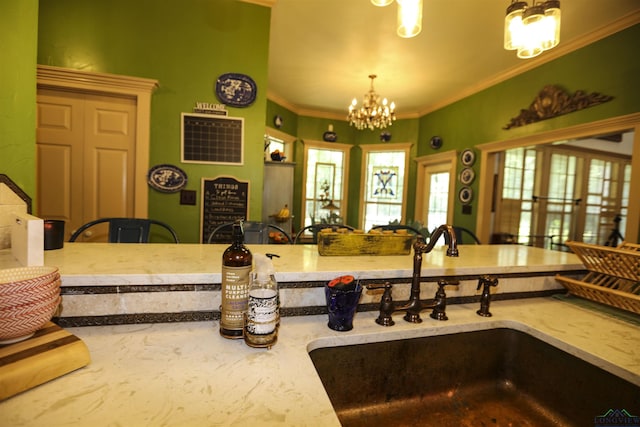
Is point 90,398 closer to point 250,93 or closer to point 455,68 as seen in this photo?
point 250,93

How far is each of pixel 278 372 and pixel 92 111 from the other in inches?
110

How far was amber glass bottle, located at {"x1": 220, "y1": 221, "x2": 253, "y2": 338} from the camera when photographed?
0.78m

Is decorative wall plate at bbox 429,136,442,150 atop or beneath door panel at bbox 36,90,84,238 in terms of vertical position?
atop

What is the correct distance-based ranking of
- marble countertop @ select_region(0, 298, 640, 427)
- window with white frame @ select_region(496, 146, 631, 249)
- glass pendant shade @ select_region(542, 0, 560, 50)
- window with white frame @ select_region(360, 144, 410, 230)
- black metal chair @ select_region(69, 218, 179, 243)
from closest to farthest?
marble countertop @ select_region(0, 298, 640, 427) → glass pendant shade @ select_region(542, 0, 560, 50) → black metal chair @ select_region(69, 218, 179, 243) → window with white frame @ select_region(496, 146, 631, 249) → window with white frame @ select_region(360, 144, 410, 230)

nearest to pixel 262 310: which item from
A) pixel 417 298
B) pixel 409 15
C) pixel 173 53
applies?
pixel 417 298

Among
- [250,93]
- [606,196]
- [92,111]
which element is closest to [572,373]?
[250,93]

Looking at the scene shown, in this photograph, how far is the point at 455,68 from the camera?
3.74 meters

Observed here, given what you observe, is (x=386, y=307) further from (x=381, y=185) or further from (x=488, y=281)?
(x=381, y=185)

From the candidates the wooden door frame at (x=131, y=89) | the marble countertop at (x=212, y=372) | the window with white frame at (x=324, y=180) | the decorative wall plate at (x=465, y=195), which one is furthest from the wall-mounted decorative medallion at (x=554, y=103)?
the wooden door frame at (x=131, y=89)

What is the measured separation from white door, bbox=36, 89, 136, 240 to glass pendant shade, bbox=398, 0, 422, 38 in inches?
86.8

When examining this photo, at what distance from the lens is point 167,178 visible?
8.40 feet

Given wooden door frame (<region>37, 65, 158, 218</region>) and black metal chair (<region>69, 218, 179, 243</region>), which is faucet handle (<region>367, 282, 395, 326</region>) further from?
wooden door frame (<region>37, 65, 158, 218</region>)

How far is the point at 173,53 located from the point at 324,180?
3703 mm

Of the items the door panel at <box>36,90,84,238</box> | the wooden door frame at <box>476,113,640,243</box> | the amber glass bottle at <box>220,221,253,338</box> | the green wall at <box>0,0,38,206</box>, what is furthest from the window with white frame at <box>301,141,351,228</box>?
the amber glass bottle at <box>220,221,253,338</box>
